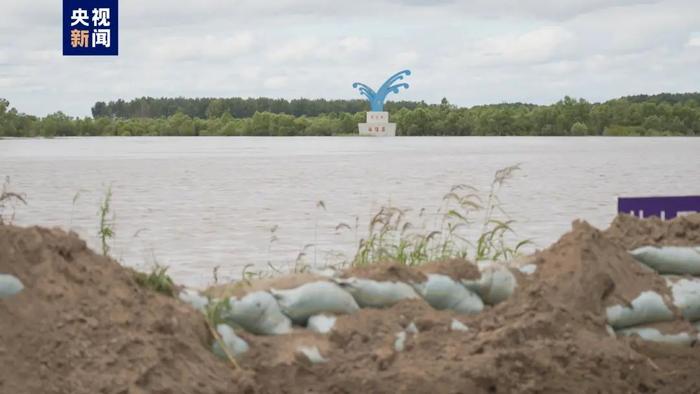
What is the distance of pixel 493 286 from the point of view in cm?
364

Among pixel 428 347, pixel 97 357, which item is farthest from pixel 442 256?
pixel 97 357

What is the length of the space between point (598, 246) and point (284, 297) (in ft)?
3.99

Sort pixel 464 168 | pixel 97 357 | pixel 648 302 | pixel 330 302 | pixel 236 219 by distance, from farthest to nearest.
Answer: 1. pixel 464 168
2. pixel 236 219
3. pixel 648 302
4. pixel 330 302
5. pixel 97 357

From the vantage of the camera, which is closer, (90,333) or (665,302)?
(90,333)

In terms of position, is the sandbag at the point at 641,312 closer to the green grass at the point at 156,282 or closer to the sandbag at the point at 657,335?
the sandbag at the point at 657,335

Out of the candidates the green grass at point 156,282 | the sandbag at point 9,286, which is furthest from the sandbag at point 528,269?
the sandbag at point 9,286

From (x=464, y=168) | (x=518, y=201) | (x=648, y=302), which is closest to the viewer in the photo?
(x=648, y=302)

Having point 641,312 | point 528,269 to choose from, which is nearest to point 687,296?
point 641,312

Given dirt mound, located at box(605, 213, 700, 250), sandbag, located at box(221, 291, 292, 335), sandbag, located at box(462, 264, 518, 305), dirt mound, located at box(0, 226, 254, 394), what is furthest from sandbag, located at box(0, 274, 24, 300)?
dirt mound, located at box(605, 213, 700, 250)

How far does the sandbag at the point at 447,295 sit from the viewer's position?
11.7 ft

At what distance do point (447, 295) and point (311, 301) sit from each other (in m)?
0.50

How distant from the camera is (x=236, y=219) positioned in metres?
8.47

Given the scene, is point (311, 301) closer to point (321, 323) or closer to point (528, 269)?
point (321, 323)

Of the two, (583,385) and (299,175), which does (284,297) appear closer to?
(583,385)
